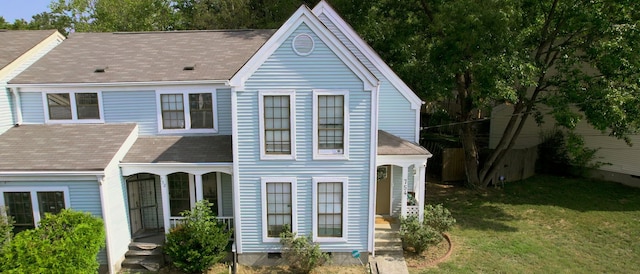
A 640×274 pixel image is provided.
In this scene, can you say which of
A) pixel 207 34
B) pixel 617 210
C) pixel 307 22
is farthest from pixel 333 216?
pixel 617 210

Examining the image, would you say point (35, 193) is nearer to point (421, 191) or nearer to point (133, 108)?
point (133, 108)

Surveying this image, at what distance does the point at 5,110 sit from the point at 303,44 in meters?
11.3

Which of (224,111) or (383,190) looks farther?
(383,190)

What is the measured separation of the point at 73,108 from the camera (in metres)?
13.6

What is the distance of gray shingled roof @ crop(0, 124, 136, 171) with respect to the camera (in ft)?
37.2

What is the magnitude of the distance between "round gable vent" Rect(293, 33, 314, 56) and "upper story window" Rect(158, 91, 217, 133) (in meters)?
4.37

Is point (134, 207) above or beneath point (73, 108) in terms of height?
beneath

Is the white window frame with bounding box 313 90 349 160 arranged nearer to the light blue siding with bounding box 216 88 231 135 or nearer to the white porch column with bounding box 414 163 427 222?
the white porch column with bounding box 414 163 427 222

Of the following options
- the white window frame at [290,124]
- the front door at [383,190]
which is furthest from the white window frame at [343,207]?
the front door at [383,190]

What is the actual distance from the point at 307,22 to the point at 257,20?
2344 cm

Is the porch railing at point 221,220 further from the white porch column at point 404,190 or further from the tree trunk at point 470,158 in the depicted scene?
the tree trunk at point 470,158

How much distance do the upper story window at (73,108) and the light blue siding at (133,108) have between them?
413mm

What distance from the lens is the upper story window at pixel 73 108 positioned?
13.6 m

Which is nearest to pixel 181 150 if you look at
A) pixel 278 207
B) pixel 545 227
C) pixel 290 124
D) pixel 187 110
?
pixel 187 110
